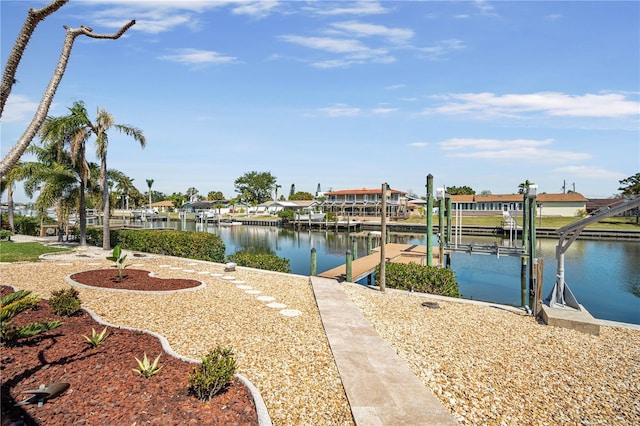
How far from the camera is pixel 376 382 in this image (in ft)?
16.4

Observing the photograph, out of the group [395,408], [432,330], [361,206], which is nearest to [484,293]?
[432,330]

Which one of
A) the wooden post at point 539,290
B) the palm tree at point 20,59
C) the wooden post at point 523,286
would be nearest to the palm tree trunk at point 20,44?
the palm tree at point 20,59

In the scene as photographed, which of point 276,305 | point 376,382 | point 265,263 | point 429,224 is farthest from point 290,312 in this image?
point 429,224

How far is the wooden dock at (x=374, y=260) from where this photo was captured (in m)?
14.5

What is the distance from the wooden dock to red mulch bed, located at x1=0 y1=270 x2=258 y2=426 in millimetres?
8479

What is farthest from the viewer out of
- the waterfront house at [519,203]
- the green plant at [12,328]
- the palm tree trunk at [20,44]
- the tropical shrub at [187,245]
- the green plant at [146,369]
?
the waterfront house at [519,203]

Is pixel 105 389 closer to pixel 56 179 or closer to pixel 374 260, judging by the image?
pixel 374 260

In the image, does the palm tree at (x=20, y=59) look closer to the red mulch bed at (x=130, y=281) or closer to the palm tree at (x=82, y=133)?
the red mulch bed at (x=130, y=281)

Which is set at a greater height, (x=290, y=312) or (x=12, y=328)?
(x=12, y=328)

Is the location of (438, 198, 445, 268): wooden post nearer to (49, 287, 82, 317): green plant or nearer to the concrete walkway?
the concrete walkway

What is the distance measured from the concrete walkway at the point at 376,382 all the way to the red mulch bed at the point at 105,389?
1363 mm

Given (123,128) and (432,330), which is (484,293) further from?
(123,128)

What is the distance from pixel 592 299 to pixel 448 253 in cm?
643

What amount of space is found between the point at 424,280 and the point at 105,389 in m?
8.83
